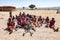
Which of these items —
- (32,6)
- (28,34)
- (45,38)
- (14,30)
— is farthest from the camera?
(32,6)

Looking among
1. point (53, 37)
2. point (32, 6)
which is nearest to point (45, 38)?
point (53, 37)

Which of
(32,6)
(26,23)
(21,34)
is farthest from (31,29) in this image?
(32,6)

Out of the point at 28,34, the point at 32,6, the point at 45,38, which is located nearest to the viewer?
the point at 45,38

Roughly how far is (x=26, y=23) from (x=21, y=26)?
0.54 metres

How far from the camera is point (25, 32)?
11.4 meters

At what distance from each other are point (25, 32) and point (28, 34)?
1.41 ft

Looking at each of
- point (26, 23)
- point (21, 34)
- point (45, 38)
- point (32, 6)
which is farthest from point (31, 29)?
point (32, 6)

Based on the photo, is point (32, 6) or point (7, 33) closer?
point (7, 33)

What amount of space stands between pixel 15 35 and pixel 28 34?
0.80 meters

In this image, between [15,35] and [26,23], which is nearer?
[15,35]

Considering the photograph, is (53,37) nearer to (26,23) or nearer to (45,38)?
(45,38)

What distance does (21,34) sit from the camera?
1102cm

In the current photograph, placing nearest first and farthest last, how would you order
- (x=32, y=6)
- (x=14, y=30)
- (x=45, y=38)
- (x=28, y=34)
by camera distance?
(x=45, y=38)
(x=28, y=34)
(x=14, y=30)
(x=32, y=6)

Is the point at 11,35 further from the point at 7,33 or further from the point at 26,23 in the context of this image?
the point at 26,23
